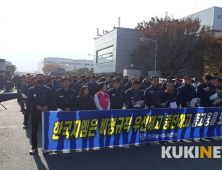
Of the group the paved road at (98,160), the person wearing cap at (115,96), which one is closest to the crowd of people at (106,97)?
the person wearing cap at (115,96)

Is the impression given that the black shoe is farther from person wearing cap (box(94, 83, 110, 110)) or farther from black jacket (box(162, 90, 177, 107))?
black jacket (box(162, 90, 177, 107))

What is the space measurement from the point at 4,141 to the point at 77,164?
2700mm

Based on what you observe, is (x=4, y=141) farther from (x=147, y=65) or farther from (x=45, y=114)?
(x=147, y=65)

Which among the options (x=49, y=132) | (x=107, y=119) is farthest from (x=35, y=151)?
(x=107, y=119)

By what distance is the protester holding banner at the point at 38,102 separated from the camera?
18.1 feet

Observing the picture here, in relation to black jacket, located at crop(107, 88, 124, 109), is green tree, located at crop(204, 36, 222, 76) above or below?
above

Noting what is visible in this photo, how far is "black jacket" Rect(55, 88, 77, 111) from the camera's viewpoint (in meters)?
5.92

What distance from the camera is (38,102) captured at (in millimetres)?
5609

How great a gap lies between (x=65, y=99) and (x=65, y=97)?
0.18 ft

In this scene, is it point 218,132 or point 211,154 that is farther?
point 218,132

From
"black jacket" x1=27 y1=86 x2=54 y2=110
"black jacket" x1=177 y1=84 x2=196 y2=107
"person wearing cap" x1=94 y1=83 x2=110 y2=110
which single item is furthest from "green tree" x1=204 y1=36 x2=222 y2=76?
"black jacket" x1=27 y1=86 x2=54 y2=110

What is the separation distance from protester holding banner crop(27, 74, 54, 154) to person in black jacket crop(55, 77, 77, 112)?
20 cm

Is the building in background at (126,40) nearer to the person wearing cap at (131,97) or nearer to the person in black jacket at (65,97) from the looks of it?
the person wearing cap at (131,97)

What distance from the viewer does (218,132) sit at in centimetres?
675
